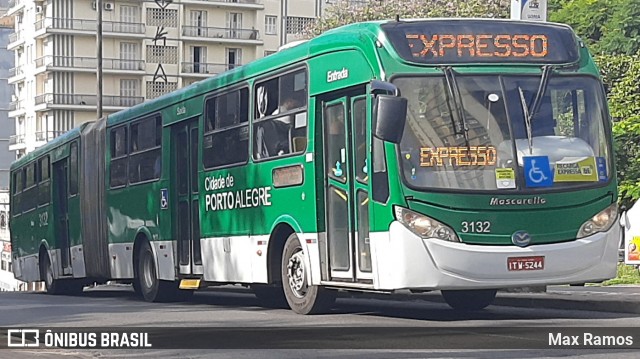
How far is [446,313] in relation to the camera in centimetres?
1576

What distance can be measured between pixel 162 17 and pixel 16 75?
1510 cm

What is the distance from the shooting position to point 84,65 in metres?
97.6

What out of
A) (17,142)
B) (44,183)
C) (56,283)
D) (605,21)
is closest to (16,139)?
(17,142)

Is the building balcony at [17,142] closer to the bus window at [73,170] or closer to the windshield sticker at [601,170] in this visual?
the bus window at [73,170]

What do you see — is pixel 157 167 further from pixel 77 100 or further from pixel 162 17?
pixel 162 17

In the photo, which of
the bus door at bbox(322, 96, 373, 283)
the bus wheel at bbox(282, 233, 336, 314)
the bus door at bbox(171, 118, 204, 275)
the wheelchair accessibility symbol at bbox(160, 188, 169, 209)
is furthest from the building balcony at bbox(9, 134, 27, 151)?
the bus door at bbox(322, 96, 373, 283)

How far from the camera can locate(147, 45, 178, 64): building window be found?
332ft

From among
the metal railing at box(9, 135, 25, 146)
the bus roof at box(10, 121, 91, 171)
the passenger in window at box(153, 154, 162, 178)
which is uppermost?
the metal railing at box(9, 135, 25, 146)

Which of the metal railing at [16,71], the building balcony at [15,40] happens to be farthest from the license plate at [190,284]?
the metal railing at [16,71]

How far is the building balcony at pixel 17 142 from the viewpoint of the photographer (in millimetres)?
105512

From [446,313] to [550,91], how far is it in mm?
3351

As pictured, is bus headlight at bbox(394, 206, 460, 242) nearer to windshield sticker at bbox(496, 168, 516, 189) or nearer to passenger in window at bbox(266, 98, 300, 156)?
windshield sticker at bbox(496, 168, 516, 189)

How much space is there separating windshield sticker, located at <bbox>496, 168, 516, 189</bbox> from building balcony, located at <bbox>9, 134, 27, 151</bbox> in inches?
3743

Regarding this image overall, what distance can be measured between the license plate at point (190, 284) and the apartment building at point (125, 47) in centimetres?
7923
